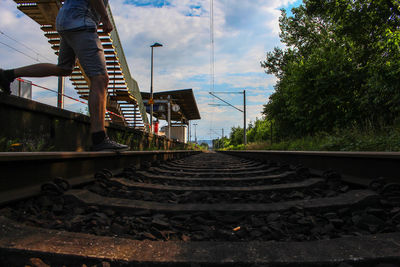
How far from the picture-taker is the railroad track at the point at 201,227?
1.00 metres

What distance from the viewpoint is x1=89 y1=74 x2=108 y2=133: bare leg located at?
292 cm

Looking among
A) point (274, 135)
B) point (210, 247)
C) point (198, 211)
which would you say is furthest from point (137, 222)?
point (274, 135)

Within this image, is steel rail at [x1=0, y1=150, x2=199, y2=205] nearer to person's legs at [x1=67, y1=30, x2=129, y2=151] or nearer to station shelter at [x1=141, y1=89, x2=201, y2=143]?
person's legs at [x1=67, y1=30, x2=129, y2=151]

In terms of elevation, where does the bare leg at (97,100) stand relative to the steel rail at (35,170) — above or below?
above

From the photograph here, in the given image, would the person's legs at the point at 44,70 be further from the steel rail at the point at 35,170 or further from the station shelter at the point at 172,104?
the station shelter at the point at 172,104

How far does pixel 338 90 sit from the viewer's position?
11.8m

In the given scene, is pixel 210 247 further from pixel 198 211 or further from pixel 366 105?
pixel 366 105

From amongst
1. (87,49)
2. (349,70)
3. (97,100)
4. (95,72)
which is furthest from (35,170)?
(349,70)

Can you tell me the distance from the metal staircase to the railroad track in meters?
8.18

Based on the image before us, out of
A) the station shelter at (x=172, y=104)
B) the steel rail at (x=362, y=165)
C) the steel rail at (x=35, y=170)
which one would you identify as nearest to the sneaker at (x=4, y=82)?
the steel rail at (x=35, y=170)

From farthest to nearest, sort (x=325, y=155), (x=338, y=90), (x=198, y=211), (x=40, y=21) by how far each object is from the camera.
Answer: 1. (x=338, y=90)
2. (x=40, y=21)
3. (x=325, y=155)
4. (x=198, y=211)

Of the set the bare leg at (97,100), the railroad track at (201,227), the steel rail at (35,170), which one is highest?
the bare leg at (97,100)

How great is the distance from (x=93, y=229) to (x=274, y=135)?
20451 mm

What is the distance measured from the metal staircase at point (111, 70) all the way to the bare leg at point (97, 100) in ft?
21.6
